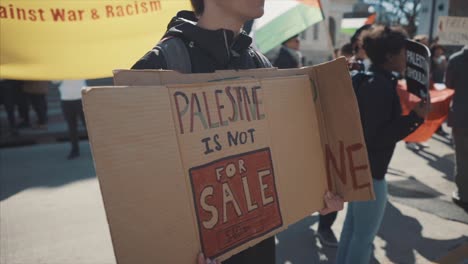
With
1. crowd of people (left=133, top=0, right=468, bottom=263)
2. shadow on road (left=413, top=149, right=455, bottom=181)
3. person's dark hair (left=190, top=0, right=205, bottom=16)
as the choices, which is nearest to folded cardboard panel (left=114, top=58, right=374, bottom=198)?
crowd of people (left=133, top=0, right=468, bottom=263)

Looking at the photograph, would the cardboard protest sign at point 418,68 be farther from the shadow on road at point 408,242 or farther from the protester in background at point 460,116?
the protester in background at point 460,116

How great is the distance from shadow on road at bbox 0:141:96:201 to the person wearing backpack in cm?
405

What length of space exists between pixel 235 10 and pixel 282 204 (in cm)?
71

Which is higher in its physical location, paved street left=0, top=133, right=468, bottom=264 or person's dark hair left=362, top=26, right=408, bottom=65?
person's dark hair left=362, top=26, right=408, bottom=65

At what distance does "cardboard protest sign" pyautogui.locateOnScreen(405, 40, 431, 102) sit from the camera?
7.29ft

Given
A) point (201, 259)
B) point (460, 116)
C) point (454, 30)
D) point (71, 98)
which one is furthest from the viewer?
point (71, 98)

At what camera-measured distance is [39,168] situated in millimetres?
5512

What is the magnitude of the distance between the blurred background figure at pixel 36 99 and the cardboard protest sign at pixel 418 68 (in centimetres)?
755

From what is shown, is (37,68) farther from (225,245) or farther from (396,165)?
(396,165)

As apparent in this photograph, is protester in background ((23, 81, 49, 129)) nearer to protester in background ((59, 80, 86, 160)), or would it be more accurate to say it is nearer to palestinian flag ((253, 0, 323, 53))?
protester in background ((59, 80, 86, 160))

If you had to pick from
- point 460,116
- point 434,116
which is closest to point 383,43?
point 460,116

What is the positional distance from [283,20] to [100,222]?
8.65 ft

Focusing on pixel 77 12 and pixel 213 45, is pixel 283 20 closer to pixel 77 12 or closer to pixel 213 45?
pixel 77 12

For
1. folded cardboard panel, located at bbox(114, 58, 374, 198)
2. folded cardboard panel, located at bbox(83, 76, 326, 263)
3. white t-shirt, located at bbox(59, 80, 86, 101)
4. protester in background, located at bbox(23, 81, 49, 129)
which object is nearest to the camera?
folded cardboard panel, located at bbox(83, 76, 326, 263)
